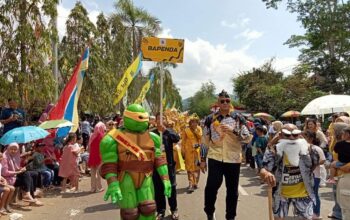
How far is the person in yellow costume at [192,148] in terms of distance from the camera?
9.90m

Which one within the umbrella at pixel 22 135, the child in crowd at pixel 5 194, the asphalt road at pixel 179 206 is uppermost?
the umbrella at pixel 22 135

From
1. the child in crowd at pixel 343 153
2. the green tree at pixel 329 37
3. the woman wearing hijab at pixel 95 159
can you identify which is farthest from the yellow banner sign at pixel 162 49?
the green tree at pixel 329 37

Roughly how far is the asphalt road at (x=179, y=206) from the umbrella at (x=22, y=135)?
1.32 meters

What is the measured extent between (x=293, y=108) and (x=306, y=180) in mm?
24940

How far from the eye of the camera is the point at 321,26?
2375 centimetres

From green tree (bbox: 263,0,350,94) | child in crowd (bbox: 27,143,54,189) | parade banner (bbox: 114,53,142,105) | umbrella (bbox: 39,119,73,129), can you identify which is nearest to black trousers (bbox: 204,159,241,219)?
child in crowd (bbox: 27,143,54,189)

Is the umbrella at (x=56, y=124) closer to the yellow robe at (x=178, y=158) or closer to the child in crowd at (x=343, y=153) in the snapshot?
the yellow robe at (x=178, y=158)

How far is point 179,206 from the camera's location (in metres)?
8.07

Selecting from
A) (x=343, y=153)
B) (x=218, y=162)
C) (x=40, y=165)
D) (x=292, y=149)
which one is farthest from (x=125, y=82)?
(x=343, y=153)

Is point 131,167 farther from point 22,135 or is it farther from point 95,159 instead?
point 95,159

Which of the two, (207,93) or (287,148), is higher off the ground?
(207,93)

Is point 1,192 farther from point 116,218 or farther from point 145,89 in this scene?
point 145,89

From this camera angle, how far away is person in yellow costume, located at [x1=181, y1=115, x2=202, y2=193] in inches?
390

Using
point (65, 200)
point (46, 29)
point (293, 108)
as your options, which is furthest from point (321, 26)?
point (65, 200)
